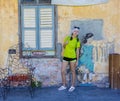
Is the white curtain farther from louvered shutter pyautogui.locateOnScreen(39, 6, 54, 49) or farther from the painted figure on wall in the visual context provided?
the painted figure on wall

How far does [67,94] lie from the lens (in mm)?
11055

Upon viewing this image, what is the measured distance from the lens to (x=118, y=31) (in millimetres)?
11883

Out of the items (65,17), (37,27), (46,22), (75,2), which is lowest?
(37,27)

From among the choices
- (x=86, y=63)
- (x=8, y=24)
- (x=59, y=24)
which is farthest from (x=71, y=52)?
(x=8, y=24)

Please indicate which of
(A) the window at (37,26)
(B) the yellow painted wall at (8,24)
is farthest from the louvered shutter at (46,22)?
(B) the yellow painted wall at (8,24)

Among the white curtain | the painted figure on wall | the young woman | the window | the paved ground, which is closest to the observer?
the paved ground

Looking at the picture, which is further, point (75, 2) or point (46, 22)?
point (46, 22)

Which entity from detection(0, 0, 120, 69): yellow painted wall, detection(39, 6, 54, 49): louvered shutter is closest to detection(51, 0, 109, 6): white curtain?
detection(0, 0, 120, 69): yellow painted wall

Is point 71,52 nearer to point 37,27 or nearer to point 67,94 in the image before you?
point 67,94

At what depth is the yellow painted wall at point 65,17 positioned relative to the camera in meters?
11.8

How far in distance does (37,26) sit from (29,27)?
0.75 feet

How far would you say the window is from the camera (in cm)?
1178

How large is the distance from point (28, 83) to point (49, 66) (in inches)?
34.8

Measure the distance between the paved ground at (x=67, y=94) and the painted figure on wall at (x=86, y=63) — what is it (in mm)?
337
